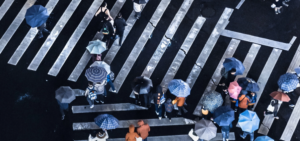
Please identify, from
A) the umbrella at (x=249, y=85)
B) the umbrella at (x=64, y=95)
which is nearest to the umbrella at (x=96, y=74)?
the umbrella at (x=64, y=95)

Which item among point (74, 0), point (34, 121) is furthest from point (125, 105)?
point (74, 0)

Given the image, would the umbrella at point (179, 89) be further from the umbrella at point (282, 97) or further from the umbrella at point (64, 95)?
the umbrella at point (64, 95)

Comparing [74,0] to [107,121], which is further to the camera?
[74,0]

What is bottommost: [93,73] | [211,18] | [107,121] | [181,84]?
[107,121]

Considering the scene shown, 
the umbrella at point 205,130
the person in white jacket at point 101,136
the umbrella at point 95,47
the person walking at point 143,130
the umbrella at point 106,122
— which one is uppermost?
the umbrella at point 95,47

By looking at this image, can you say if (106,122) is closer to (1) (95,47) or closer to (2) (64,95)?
(2) (64,95)

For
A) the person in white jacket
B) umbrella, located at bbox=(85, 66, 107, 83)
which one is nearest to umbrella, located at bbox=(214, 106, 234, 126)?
the person in white jacket

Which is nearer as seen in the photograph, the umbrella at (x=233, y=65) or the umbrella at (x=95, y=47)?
the umbrella at (x=233, y=65)

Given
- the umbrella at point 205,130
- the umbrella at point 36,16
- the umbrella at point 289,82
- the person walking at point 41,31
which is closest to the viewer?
the umbrella at point 205,130

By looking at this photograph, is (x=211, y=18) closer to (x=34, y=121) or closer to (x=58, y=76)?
(x=58, y=76)
